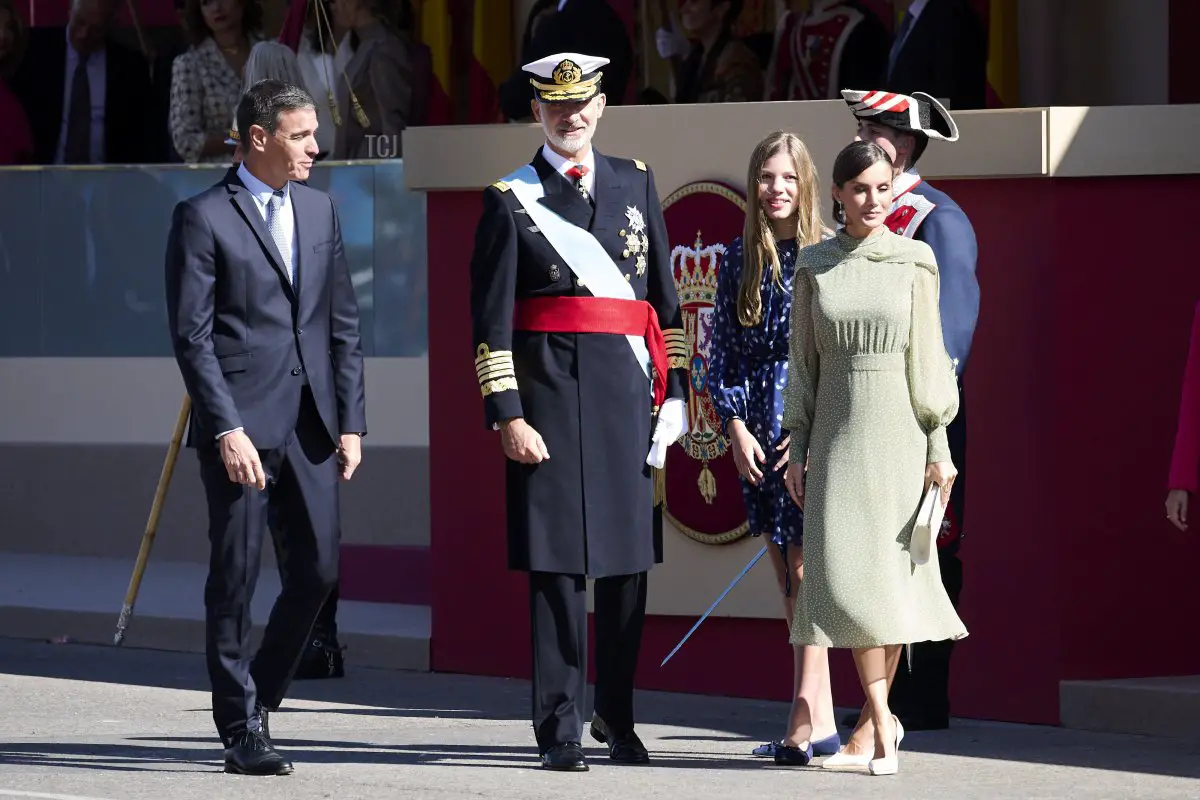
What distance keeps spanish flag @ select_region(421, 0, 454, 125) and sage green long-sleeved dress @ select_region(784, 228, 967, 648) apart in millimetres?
7219

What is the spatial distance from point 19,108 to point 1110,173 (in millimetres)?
8069

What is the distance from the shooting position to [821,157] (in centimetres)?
945

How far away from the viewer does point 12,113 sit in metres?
15.4

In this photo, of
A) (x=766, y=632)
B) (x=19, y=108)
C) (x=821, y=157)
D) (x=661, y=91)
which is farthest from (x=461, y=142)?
(x=19, y=108)

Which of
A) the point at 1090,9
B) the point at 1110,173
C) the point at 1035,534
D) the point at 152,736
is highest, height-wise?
the point at 1090,9

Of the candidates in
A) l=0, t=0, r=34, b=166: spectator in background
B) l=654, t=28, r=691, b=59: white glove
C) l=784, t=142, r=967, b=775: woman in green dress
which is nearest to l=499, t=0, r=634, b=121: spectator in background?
l=654, t=28, r=691, b=59: white glove

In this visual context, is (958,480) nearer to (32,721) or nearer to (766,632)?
(766,632)

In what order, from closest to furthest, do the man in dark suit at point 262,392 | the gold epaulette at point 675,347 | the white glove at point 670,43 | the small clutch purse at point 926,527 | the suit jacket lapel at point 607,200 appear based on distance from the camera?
1. the small clutch purse at point 926,527
2. the man in dark suit at point 262,392
3. the suit jacket lapel at point 607,200
4. the gold epaulette at point 675,347
5. the white glove at point 670,43

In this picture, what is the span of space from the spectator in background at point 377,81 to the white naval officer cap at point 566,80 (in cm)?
529

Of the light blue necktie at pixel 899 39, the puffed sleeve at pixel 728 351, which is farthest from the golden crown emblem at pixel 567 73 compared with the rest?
the light blue necktie at pixel 899 39

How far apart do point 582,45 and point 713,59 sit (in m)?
1.94

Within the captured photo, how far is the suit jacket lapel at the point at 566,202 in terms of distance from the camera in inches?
322

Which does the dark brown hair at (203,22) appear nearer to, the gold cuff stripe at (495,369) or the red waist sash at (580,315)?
the red waist sash at (580,315)

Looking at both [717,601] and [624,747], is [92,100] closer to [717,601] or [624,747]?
[717,601]
